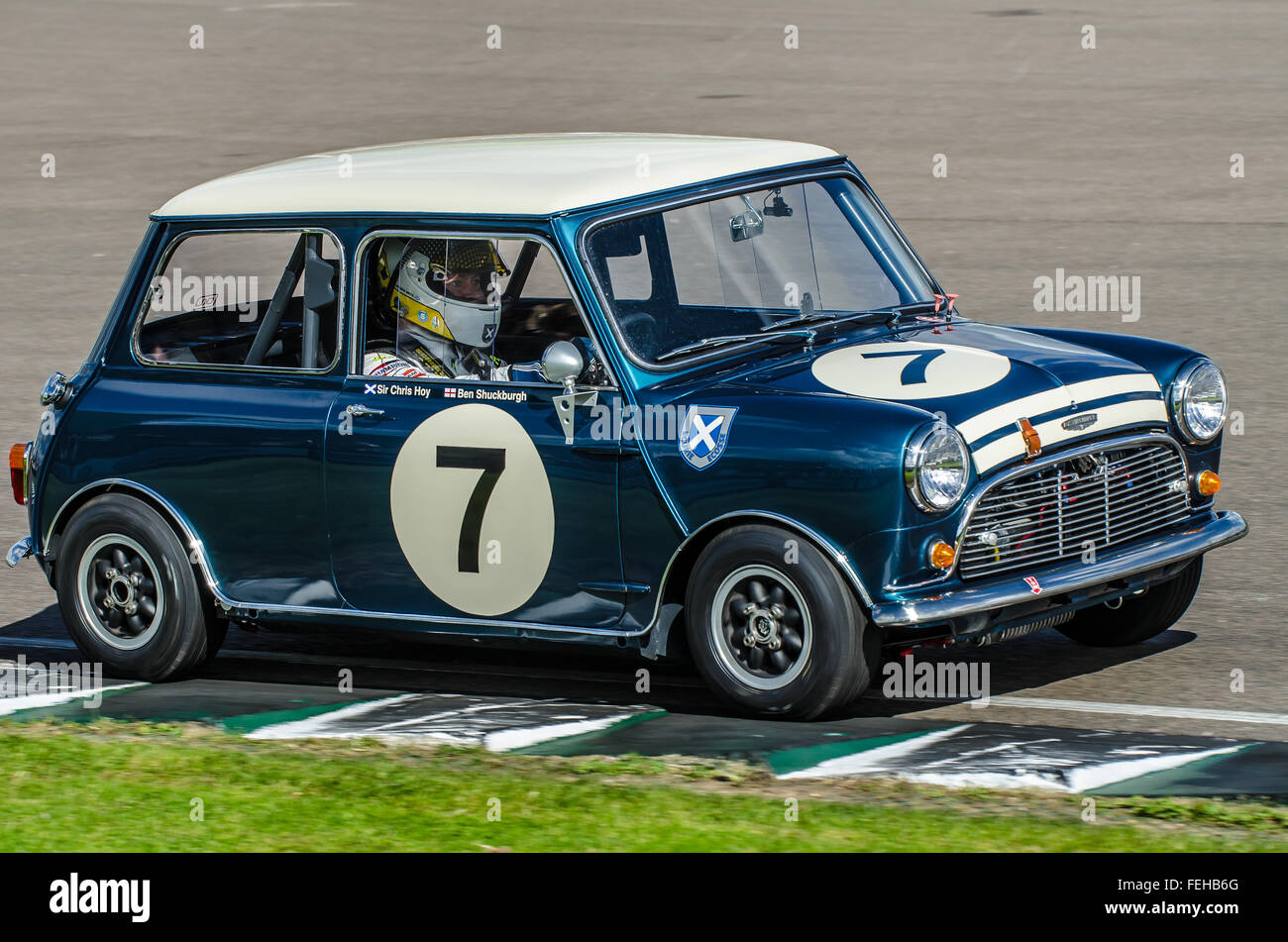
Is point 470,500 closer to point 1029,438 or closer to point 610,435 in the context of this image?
point 610,435

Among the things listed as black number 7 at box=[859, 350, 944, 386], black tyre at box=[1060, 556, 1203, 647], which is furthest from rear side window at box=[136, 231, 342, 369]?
black tyre at box=[1060, 556, 1203, 647]

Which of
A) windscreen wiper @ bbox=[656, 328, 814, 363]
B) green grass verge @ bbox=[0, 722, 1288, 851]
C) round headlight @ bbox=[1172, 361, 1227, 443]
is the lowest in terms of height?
green grass verge @ bbox=[0, 722, 1288, 851]

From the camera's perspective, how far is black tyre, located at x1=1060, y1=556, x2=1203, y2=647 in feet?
25.7

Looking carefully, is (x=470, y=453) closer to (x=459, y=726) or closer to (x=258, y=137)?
(x=459, y=726)

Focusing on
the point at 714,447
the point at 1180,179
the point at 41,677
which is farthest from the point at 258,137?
the point at 714,447

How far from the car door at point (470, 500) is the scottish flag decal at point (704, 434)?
256mm

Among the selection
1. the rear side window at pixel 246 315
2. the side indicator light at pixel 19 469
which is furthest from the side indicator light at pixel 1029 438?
the side indicator light at pixel 19 469

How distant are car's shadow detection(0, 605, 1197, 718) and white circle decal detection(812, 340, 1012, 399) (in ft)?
3.36

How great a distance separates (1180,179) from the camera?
19.3m

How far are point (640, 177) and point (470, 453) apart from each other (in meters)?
1.13

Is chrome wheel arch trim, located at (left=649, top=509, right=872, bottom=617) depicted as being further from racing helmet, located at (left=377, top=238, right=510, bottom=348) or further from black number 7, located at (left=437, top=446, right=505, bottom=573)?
racing helmet, located at (left=377, top=238, right=510, bottom=348)

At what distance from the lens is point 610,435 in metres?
7.09

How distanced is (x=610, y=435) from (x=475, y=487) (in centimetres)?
53

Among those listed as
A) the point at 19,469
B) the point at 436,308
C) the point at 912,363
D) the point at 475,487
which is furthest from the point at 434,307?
the point at 19,469
